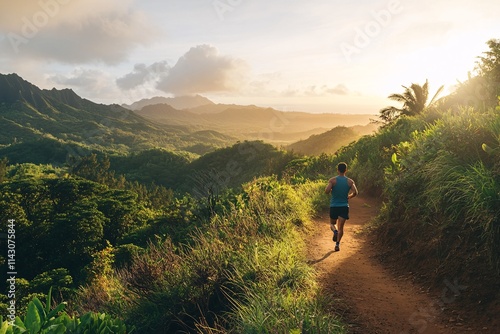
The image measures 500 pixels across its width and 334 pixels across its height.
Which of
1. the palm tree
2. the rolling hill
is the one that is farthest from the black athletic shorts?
the rolling hill

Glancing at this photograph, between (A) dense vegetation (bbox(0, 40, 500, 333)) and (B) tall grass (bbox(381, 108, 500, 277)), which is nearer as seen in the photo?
(A) dense vegetation (bbox(0, 40, 500, 333))

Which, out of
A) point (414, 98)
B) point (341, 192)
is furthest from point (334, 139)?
point (341, 192)

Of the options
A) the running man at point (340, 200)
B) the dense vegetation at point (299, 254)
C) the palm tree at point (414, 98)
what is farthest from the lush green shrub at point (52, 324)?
the palm tree at point (414, 98)

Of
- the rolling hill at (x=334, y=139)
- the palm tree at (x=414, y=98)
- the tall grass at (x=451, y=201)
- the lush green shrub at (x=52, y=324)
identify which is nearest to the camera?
the lush green shrub at (x=52, y=324)

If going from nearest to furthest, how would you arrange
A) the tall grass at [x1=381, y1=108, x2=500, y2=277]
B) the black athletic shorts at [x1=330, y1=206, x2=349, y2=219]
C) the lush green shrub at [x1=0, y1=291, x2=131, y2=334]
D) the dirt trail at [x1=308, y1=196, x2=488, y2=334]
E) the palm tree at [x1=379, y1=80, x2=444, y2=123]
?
the lush green shrub at [x1=0, y1=291, x2=131, y2=334], the dirt trail at [x1=308, y1=196, x2=488, y2=334], the tall grass at [x1=381, y1=108, x2=500, y2=277], the black athletic shorts at [x1=330, y1=206, x2=349, y2=219], the palm tree at [x1=379, y1=80, x2=444, y2=123]

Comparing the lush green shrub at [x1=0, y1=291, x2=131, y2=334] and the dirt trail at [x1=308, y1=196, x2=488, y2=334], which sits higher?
the lush green shrub at [x1=0, y1=291, x2=131, y2=334]

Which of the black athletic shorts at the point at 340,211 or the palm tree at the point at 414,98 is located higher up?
the palm tree at the point at 414,98

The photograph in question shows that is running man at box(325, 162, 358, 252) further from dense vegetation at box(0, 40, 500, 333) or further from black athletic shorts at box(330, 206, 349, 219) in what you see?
dense vegetation at box(0, 40, 500, 333)

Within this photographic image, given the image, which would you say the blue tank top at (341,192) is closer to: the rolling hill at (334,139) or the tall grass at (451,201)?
the tall grass at (451,201)

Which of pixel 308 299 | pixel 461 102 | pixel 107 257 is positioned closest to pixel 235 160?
pixel 107 257

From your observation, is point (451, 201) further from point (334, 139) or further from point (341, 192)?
point (334, 139)

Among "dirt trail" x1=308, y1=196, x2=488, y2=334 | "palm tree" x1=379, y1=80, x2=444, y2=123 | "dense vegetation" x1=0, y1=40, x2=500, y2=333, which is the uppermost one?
"palm tree" x1=379, y1=80, x2=444, y2=123

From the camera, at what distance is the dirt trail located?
4.69m

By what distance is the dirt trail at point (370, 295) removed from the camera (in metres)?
4.69
